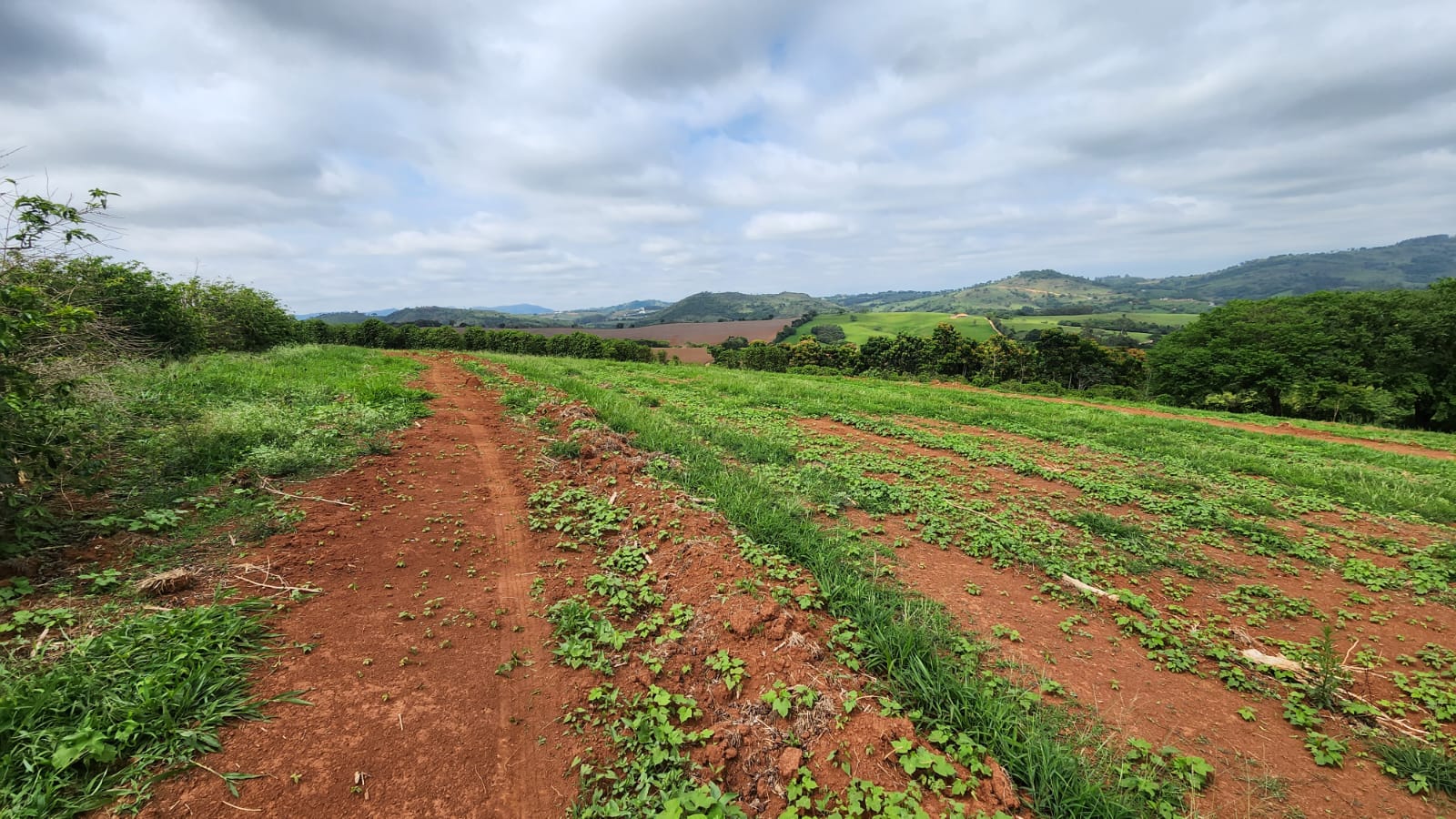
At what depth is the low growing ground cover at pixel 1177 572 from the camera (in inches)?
138

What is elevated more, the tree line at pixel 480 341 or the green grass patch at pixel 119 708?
the tree line at pixel 480 341

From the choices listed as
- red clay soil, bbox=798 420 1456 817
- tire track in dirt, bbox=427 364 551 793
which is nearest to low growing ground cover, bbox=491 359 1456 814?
red clay soil, bbox=798 420 1456 817

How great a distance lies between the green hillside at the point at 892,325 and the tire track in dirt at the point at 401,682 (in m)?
80.4

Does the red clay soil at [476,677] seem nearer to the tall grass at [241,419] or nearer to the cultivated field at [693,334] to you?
the tall grass at [241,419]

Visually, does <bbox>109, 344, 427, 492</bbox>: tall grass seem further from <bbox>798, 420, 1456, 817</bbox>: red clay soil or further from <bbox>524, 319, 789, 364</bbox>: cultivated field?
<bbox>524, 319, 789, 364</bbox>: cultivated field

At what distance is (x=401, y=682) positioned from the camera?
3.46m

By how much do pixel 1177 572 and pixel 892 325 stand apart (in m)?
110

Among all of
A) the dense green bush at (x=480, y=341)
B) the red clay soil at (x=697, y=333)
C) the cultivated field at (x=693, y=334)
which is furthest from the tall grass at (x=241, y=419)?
the red clay soil at (x=697, y=333)

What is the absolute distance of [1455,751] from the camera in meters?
3.48

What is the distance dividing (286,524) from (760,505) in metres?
5.14

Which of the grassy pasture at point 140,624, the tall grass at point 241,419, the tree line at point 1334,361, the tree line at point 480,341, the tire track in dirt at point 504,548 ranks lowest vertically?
the tree line at point 1334,361

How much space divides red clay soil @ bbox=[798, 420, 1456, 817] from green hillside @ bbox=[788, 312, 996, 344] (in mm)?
78912

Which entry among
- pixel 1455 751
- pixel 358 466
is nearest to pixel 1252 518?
pixel 1455 751

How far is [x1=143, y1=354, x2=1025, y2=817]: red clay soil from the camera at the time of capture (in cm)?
277
